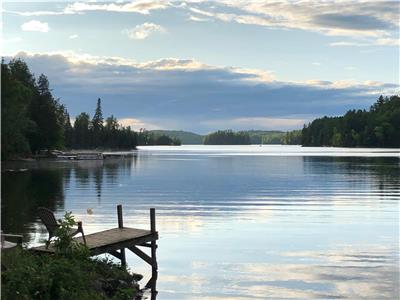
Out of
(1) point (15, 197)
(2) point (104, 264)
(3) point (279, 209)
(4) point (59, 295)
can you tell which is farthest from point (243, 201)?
(4) point (59, 295)

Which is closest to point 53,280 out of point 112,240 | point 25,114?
point 112,240

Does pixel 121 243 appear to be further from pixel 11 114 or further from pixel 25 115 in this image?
pixel 25 115

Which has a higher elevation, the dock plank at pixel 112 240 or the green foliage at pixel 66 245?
the green foliage at pixel 66 245

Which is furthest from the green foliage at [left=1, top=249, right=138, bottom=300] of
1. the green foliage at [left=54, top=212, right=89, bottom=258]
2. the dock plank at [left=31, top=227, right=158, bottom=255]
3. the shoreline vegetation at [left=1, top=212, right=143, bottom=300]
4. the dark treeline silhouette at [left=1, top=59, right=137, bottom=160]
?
the dark treeline silhouette at [left=1, top=59, right=137, bottom=160]

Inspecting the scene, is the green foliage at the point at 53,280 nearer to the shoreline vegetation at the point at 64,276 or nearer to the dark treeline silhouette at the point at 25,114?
the shoreline vegetation at the point at 64,276

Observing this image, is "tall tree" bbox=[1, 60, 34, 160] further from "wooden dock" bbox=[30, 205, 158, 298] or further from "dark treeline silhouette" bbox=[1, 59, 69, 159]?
"wooden dock" bbox=[30, 205, 158, 298]

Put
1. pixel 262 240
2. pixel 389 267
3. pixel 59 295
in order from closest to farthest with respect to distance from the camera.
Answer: pixel 59 295 < pixel 389 267 < pixel 262 240

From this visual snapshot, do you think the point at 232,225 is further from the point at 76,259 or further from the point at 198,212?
the point at 76,259

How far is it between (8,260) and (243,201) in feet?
92.4

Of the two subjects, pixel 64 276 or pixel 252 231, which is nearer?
pixel 64 276

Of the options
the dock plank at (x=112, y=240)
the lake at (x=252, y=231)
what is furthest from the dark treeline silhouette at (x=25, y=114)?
the dock plank at (x=112, y=240)

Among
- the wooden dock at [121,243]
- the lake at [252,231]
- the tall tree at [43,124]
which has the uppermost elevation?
the tall tree at [43,124]

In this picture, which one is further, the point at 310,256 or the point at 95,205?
the point at 95,205

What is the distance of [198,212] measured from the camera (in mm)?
32656
